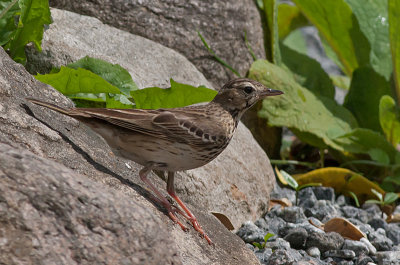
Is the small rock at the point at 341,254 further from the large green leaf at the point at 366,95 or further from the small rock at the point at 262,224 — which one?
the large green leaf at the point at 366,95

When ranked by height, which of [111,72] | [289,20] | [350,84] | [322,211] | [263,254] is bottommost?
[322,211]

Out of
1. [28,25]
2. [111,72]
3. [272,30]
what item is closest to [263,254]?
[111,72]

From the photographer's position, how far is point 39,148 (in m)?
4.13

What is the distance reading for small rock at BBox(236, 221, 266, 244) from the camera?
551 centimetres

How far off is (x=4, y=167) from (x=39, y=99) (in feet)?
5.25

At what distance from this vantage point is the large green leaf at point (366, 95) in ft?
26.6

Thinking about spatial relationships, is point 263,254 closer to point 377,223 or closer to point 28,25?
point 377,223

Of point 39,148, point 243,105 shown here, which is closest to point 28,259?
point 39,148

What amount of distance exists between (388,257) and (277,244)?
0.92 meters

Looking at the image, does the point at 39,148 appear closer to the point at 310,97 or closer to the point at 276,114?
the point at 276,114

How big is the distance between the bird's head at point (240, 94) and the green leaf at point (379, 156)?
8.15ft

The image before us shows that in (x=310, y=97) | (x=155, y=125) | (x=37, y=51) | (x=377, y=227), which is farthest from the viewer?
(x=310, y=97)

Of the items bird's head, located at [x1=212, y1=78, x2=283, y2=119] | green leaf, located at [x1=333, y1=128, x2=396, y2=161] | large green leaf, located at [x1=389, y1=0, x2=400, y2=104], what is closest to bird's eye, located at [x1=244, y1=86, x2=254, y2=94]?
bird's head, located at [x1=212, y1=78, x2=283, y2=119]

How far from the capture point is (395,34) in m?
7.60
